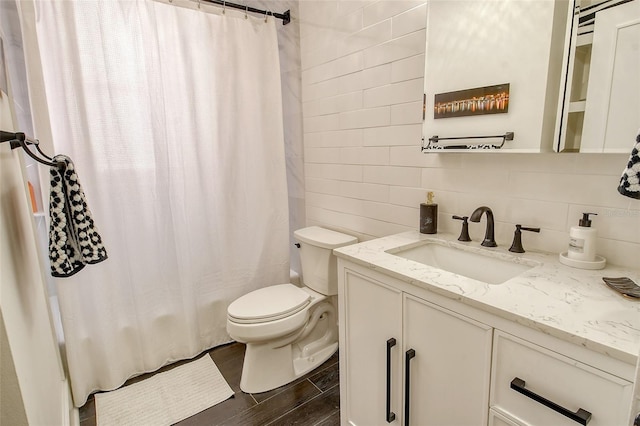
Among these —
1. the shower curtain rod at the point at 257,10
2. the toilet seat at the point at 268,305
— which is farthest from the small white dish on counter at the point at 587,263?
the shower curtain rod at the point at 257,10

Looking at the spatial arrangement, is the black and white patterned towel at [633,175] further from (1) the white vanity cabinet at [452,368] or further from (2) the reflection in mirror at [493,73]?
(2) the reflection in mirror at [493,73]

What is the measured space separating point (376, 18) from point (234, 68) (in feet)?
2.91

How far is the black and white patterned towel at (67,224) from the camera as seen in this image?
3.45 ft

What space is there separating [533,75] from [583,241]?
57cm

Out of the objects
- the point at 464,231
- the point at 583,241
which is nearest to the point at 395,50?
the point at 464,231

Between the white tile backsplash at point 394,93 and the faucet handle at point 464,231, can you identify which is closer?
the faucet handle at point 464,231

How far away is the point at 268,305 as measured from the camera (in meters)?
1.85

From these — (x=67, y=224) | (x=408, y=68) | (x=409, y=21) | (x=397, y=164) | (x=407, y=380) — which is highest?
(x=409, y=21)

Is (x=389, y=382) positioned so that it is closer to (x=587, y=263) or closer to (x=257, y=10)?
(x=587, y=263)

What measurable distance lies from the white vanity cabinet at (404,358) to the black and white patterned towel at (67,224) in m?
0.91

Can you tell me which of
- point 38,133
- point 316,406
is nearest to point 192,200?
point 38,133

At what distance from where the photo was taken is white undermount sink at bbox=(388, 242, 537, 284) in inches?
49.2

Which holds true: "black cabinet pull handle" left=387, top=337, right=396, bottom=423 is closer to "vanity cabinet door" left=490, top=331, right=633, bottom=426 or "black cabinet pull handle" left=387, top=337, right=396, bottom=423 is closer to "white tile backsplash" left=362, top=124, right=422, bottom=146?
"vanity cabinet door" left=490, top=331, right=633, bottom=426

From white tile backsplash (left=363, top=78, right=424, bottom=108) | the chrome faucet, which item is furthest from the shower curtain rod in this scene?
the chrome faucet
